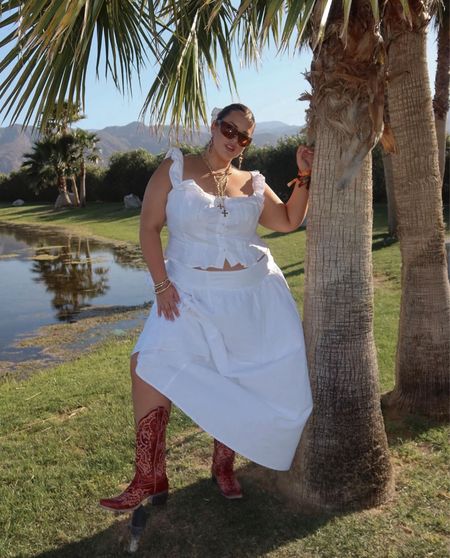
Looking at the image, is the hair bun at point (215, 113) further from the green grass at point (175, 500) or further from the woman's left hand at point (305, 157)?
the green grass at point (175, 500)

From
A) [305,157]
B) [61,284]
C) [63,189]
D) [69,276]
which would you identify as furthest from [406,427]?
[63,189]

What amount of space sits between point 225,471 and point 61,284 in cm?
953

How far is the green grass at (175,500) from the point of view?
2.74m

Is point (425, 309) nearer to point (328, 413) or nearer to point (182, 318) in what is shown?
point (328, 413)

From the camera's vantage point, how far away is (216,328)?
2711mm

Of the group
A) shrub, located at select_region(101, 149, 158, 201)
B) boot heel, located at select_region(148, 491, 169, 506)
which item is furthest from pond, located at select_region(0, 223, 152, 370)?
shrub, located at select_region(101, 149, 158, 201)

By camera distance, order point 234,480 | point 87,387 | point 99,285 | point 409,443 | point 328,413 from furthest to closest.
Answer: point 99,285 → point 87,387 → point 409,443 → point 234,480 → point 328,413

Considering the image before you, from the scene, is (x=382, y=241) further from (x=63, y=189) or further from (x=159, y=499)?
(x=63, y=189)

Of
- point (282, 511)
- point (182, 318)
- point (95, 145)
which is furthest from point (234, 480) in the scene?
point (95, 145)

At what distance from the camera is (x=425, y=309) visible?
12.1ft

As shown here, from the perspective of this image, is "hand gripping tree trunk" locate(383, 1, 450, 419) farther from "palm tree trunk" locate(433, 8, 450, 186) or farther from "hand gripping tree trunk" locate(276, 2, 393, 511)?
"palm tree trunk" locate(433, 8, 450, 186)

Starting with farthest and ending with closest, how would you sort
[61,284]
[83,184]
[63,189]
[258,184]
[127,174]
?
[63,189] < [83,184] < [127,174] < [61,284] < [258,184]

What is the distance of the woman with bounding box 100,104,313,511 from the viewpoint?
2.64 m

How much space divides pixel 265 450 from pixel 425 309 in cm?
162
